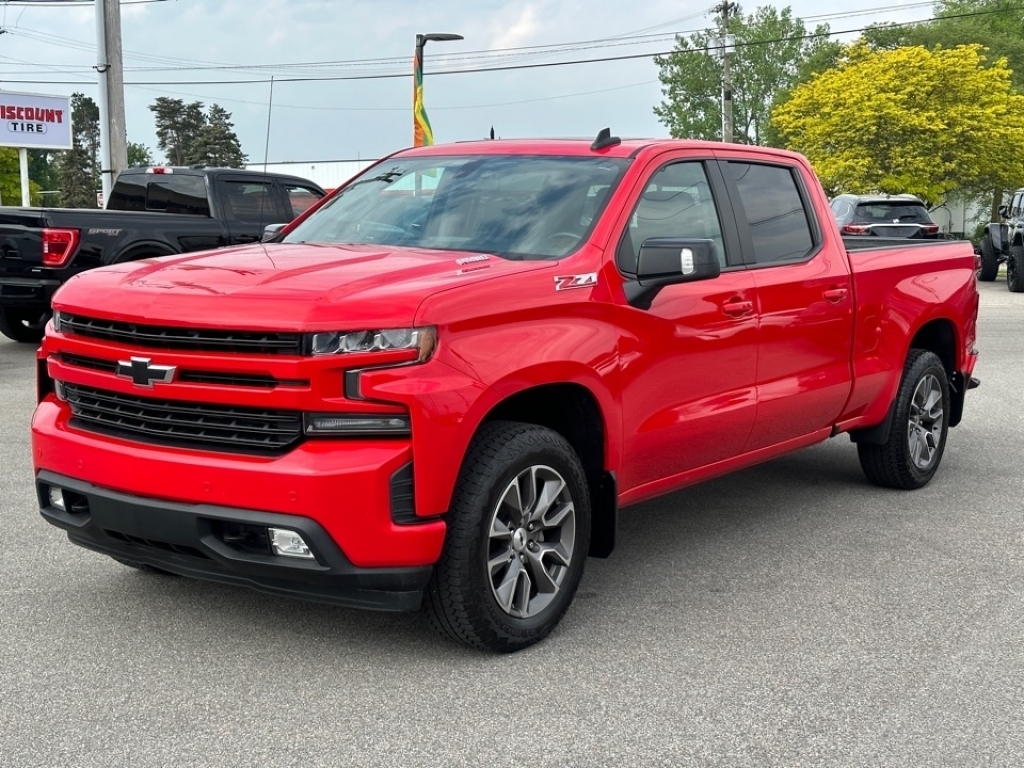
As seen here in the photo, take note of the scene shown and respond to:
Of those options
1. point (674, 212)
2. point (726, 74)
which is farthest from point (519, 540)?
point (726, 74)

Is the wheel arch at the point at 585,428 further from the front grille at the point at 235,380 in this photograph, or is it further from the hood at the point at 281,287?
the front grille at the point at 235,380

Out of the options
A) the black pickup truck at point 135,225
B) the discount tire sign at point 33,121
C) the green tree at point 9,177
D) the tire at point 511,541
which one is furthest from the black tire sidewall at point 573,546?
the green tree at point 9,177

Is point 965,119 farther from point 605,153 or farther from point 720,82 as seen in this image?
point 720,82

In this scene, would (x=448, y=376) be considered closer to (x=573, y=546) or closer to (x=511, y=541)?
(x=511, y=541)

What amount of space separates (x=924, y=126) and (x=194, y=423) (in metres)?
39.6

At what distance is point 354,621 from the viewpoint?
4.75 m

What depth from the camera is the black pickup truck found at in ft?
41.0

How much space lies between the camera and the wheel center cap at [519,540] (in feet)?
14.5

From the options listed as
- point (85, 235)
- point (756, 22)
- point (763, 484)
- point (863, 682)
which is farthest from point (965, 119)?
point (756, 22)

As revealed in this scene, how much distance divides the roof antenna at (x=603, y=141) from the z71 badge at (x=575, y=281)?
920mm

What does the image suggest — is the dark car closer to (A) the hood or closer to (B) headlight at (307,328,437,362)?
(A) the hood

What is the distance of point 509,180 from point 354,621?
195 centimetres

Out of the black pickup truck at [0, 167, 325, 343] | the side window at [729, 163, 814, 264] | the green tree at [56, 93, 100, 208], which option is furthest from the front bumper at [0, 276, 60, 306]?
the green tree at [56, 93, 100, 208]

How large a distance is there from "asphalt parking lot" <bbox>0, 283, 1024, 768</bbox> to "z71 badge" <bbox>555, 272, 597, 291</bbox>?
4.18ft
